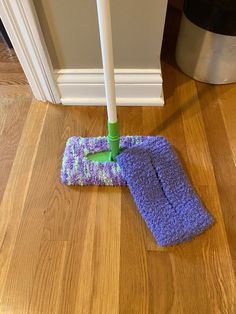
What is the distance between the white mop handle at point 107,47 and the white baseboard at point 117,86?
25 cm

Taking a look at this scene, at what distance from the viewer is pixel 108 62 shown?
53 centimetres

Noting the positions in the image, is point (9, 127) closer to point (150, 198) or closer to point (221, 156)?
point (150, 198)

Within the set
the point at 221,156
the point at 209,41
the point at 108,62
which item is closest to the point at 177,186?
the point at 221,156

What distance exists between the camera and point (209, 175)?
739 mm

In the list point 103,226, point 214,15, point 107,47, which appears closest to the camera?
point 107,47

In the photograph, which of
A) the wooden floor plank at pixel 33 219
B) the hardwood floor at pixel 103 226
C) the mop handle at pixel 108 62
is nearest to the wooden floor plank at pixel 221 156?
the hardwood floor at pixel 103 226

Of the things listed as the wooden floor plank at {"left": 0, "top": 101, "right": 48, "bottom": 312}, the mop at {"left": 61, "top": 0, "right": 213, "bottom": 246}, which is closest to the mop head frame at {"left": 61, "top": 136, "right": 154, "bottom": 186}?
the mop at {"left": 61, "top": 0, "right": 213, "bottom": 246}

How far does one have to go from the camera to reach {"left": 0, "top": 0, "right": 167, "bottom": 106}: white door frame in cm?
67

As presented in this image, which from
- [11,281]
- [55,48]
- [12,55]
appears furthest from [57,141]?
[12,55]

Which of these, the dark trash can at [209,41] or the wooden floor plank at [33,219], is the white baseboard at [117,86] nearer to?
the wooden floor plank at [33,219]

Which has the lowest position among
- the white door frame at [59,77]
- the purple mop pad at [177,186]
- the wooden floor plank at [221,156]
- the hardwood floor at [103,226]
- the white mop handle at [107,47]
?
the wooden floor plank at [221,156]

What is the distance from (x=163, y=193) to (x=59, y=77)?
0.50 m

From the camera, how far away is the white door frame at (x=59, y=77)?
2.20 feet

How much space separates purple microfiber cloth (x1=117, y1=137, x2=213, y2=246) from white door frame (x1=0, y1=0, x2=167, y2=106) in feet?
0.70
